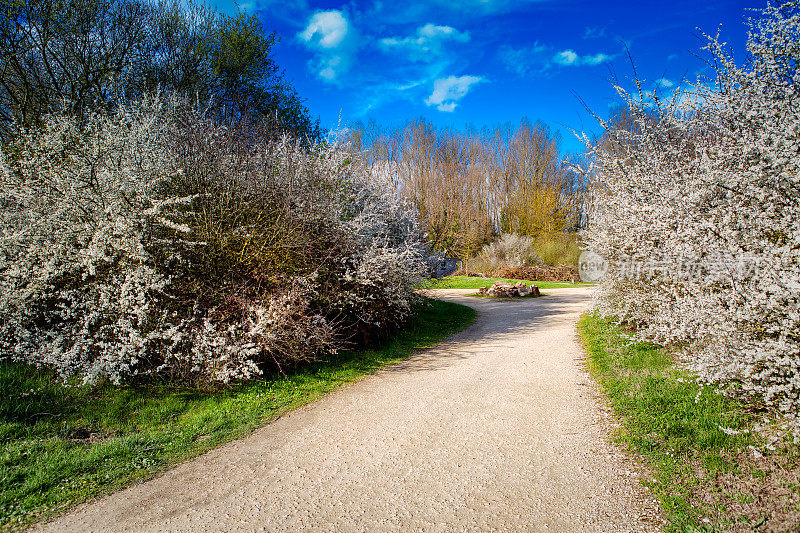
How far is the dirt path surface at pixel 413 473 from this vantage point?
2914mm

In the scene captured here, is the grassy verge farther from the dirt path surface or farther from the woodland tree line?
the woodland tree line

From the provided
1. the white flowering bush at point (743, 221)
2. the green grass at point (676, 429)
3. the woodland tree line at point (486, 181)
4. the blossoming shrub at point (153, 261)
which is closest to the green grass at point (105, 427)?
the blossoming shrub at point (153, 261)

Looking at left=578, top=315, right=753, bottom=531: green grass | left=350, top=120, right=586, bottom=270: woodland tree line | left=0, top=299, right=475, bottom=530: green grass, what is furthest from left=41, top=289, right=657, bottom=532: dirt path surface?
left=350, top=120, right=586, bottom=270: woodland tree line

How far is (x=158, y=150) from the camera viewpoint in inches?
252

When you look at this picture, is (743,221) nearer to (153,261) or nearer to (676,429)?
(676,429)

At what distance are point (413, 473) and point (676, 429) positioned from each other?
7.97 ft

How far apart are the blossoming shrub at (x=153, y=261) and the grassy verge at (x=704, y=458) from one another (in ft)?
13.6

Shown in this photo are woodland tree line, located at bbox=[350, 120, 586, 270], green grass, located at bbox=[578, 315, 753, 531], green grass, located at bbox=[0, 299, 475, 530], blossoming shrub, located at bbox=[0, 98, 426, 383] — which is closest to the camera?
green grass, located at bbox=[578, 315, 753, 531]

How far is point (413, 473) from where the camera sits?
354 centimetres

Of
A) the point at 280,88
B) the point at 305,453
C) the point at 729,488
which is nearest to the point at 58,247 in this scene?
the point at 305,453

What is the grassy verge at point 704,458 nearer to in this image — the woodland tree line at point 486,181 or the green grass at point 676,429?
the green grass at point 676,429

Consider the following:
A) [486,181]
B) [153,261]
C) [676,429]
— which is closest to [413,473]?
[676,429]

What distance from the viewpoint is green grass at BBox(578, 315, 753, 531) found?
3.05 meters

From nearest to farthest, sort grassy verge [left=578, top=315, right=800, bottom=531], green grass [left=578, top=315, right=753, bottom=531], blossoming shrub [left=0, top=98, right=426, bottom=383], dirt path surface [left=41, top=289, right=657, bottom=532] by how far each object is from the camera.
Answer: grassy verge [left=578, top=315, right=800, bottom=531], dirt path surface [left=41, top=289, right=657, bottom=532], green grass [left=578, top=315, right=753, bottom=531], blossoming shrub [left=0, top=98, right=426, bottom=383]
